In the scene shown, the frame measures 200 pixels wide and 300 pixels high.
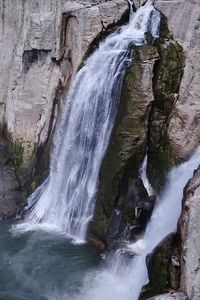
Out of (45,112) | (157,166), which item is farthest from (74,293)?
(45,112)

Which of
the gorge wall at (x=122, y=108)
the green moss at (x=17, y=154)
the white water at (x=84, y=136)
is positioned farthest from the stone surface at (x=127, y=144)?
the green moss at (x=17, y=154)

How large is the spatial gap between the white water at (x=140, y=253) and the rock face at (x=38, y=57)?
6195 mm

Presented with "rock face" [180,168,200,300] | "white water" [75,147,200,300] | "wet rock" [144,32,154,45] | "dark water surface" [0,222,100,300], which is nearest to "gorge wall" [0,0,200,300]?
"rock face" [180,168,200,300]

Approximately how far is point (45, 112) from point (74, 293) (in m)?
8.82

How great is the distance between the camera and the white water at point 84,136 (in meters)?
Result: 16.3

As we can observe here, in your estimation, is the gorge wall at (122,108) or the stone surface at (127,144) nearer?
the gorge wall at (122,108)

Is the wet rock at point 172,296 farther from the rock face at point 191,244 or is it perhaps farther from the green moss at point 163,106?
the green moss at point 163,106

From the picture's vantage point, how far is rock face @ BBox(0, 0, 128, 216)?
59.8 feet

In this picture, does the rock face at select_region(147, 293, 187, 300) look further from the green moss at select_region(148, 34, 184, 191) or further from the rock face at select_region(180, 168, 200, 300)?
the green moss at select_region(148, 34, 184, 191)

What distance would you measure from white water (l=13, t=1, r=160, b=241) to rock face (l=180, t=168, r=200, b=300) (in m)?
5.44

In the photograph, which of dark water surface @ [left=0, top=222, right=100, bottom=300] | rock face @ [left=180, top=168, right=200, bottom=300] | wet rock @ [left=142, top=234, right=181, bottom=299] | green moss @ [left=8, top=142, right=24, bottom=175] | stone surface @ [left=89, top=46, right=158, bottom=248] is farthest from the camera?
green moss @ [left=8, top=142, right=24, bottom=175]

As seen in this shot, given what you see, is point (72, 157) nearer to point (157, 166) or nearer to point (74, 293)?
point (157, 166)

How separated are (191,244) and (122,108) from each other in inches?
246

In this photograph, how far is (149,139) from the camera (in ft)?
50.6
